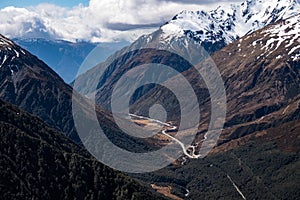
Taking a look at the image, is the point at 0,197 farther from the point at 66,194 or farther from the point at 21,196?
the point at 66,194

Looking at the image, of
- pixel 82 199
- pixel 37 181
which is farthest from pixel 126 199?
pixel 37 181

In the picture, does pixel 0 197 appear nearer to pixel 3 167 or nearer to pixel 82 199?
pixel 3 167

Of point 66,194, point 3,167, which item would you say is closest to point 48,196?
point 66,194

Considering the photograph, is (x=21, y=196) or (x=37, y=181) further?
(x=37, y=181)

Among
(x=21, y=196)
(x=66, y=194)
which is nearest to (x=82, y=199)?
(x=66, y=194)

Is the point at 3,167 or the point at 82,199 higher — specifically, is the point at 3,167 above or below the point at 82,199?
above

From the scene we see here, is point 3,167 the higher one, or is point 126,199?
point 3,167

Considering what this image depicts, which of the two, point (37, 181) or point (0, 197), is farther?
point (37, 181)

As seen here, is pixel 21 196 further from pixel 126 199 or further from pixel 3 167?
pixel 126 199
